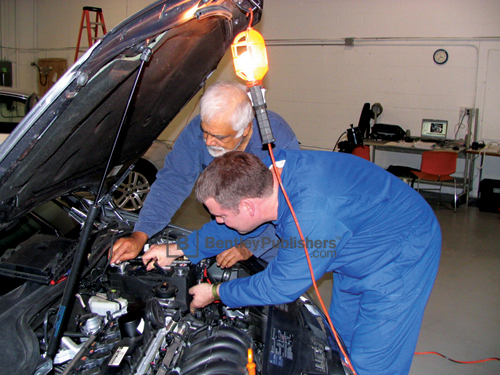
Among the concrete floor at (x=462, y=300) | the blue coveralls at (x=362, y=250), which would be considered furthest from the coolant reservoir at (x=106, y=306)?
the concrete floor at (x=462, y=300)

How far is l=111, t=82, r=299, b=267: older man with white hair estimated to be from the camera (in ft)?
6.71

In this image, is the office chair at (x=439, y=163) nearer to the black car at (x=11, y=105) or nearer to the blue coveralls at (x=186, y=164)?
the blue coveralls at (x=186, y=164)

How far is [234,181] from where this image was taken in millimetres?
1435

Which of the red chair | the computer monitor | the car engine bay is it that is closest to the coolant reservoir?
the car engine bay

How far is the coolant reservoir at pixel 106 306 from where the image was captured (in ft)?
5.60

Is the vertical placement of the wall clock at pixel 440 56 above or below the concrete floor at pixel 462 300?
above

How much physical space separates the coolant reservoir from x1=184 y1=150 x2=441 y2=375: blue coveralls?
1.49 ft

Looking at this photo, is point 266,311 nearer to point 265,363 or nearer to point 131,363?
point 265,363

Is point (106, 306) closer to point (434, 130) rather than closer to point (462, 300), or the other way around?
point (462, 300)

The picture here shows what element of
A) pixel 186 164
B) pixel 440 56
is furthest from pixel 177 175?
pixel 440 56

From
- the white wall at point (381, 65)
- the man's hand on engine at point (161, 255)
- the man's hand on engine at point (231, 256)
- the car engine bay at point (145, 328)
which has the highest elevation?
the white wall at point (381, 65)

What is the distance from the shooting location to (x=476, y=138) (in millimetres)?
6500

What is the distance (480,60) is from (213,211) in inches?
250

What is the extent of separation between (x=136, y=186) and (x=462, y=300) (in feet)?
12.0
